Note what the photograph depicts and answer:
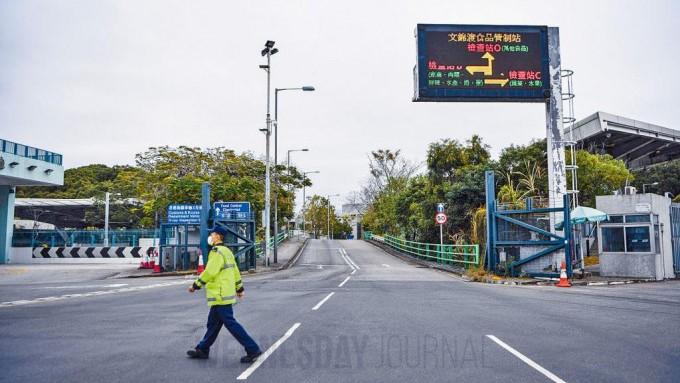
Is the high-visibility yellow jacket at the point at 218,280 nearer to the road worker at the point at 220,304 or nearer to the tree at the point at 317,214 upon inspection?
the road worker at the point at 220,304

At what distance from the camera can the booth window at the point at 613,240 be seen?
20828mm

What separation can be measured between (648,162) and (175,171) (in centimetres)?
5363

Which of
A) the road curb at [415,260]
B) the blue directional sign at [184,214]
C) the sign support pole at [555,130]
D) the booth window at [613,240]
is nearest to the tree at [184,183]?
the blue directional sign at [184,214]

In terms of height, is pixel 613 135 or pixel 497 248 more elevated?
pixel 613 135

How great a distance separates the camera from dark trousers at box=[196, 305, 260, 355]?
689 centimetres

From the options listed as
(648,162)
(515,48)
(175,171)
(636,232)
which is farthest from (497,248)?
(648,162)

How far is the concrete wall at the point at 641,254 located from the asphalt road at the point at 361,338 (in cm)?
565

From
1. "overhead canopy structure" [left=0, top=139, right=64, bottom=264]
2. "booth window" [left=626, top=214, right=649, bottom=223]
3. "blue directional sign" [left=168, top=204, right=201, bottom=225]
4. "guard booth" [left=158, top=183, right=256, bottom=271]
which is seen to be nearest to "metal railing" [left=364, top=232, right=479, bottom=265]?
"booth window" [left=626, top=214, right=649, bottom=223]

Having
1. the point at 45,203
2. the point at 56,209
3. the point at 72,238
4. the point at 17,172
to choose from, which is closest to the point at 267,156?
the point at 17,172

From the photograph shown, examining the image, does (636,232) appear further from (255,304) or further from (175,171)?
(175,171)

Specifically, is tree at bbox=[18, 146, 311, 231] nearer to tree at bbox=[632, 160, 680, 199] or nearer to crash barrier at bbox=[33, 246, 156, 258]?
crash barrier at bbox=[33, 246, 156, 258]

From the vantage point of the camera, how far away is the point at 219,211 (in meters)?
25.8

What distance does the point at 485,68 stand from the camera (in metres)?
22.6

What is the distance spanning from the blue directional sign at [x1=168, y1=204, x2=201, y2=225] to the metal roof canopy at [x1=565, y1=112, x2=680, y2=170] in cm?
2833
